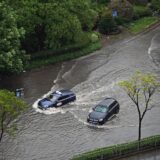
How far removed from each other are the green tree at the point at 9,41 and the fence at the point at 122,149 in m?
19.1

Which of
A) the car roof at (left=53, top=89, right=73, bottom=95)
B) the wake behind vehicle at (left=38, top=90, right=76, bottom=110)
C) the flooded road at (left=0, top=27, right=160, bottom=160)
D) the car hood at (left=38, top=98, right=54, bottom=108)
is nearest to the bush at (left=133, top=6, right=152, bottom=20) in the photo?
the flooded road at (left=0, top=27, right=160, bottom=160)

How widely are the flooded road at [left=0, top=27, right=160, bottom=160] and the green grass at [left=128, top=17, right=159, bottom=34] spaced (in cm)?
409

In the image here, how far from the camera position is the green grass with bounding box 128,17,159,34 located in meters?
80.3

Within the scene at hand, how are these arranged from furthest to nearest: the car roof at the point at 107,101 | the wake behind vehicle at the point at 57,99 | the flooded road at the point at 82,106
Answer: the wake behind vehicle at the point at 57,99
the car roof at the point at 107,101
the flooded road at the point at 82,106

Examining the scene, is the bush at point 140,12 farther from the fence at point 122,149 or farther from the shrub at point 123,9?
the fence at point 122,149

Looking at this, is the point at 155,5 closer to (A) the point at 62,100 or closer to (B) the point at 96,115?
(A) the point at 62,100

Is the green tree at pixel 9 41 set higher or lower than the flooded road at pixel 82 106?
higher

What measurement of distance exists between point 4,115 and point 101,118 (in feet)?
39.8

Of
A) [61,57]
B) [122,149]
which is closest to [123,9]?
[61,57]

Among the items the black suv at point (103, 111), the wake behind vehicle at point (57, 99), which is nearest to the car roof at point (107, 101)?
the black suv at point (103, 111)

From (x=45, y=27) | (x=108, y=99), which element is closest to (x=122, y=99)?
(x=108, y=99)

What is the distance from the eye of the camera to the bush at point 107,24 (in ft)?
254

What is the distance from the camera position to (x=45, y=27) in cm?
→ 6794

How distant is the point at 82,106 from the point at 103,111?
13.6 feet
